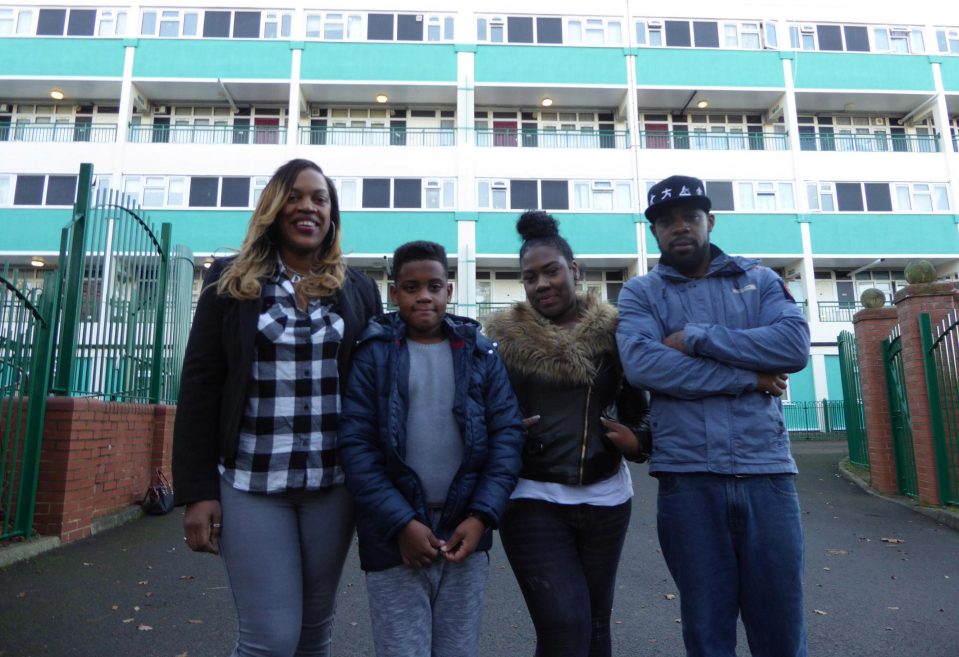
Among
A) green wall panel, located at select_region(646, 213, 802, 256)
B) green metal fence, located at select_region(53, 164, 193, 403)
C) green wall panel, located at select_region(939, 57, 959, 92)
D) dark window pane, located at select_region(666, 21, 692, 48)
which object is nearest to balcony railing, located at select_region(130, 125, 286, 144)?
green wall panel, located at select_region(646, 213, 802, 256)

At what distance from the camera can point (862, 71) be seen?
26000mm

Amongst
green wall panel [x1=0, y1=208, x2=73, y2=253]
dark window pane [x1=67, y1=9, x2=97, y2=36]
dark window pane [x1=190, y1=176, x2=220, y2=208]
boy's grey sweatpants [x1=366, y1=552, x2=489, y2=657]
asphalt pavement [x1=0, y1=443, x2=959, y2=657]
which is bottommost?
asphalt pavement [x1=0, y1=443, x2=959, y2=657]

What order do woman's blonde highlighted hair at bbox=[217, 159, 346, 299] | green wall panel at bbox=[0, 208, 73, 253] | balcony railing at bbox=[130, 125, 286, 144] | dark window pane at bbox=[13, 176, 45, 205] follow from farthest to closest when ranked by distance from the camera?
balcony railing at bbox=[130, 125, 286, 144] → dark window pane at bbox=[13, 176, 45, 205] → green wall panel at bbox=[0, 208, 73, 253] → woman's blonde highlighted hair at bbox=[217, 159, 346, 299]

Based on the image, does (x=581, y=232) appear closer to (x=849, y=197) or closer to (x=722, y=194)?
(x=722, y=194)

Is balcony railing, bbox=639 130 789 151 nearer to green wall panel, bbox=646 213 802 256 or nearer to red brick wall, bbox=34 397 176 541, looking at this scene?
green wall panel, bbox=646 213 802 256

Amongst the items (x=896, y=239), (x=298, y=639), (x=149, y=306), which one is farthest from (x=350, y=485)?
(x=896, y=239)

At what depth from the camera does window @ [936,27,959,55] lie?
26.8m

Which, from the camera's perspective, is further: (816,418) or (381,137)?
(381,137)

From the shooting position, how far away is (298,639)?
2268mm

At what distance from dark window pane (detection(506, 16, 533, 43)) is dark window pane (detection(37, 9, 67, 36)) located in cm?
1575

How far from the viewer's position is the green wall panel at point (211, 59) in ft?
78.9

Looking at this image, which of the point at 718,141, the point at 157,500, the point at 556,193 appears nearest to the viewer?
the point at 157,500

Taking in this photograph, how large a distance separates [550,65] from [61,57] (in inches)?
669

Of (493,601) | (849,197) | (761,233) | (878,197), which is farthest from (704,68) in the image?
(493,601)
